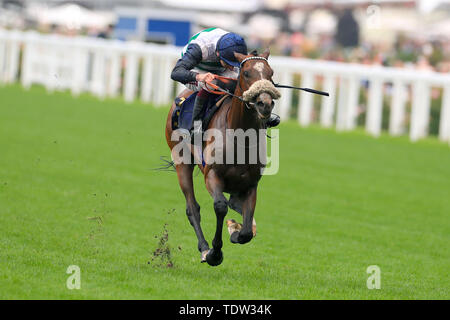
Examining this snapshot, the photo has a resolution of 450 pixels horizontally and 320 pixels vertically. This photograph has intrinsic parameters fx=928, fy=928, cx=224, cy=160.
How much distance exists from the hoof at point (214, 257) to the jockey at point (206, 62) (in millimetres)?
939

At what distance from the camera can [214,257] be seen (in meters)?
6.29

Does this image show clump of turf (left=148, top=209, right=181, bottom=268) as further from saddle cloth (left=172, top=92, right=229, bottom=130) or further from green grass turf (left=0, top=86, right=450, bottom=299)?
saddle cloth (left=172, top=92, right=229, bottom=130)

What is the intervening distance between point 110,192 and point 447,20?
2443cm

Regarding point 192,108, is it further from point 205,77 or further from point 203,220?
point 203,220

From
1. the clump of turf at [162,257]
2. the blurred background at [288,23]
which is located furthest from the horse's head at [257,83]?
the blurred background at [288,23]

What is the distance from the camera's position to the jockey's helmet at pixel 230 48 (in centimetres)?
652

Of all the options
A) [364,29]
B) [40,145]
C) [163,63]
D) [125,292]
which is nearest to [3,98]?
[163,63]

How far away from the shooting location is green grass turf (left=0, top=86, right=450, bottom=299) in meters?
6.00

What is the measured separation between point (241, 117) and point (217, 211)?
0.66 metres

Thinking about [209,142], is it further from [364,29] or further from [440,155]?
[364,29]

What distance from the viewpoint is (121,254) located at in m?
6.83

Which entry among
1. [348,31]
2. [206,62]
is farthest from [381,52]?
[206,62]

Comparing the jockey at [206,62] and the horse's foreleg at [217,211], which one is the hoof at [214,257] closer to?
the horse's foreleg at [217,211]

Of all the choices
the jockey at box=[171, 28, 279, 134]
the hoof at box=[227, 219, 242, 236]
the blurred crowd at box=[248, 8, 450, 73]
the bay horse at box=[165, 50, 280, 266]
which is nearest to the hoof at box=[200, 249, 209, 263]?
the bay horse at box=[165, 50, 280, 266]
